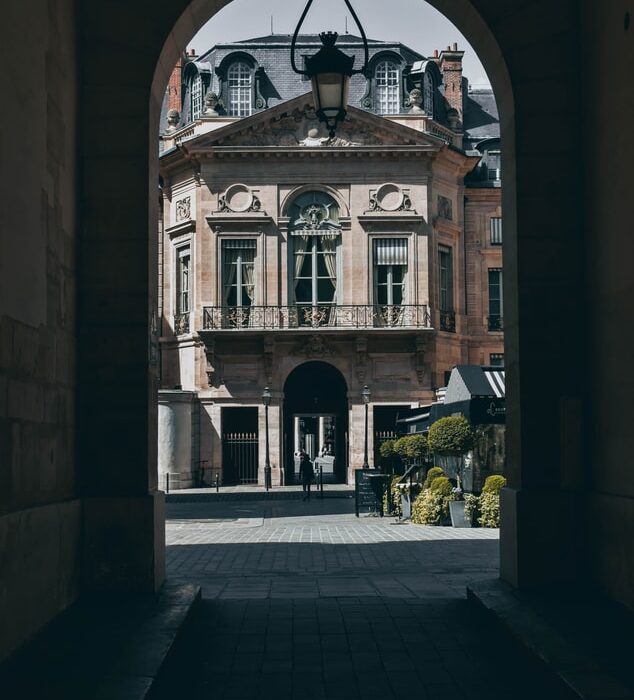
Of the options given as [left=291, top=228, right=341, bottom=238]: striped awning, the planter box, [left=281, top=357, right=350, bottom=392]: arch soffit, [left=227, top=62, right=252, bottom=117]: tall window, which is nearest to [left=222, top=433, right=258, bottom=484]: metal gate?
[left=281, top=357, right=350, bottom=392]: arch soffit

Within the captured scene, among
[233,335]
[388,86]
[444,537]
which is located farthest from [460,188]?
[444,537]

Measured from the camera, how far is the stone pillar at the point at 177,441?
3984 centimetres

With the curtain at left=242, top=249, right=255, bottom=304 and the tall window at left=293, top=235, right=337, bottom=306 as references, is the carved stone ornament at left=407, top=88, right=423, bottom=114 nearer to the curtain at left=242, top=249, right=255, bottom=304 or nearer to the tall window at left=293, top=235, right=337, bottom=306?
the tall window at left=293, top=235, right=337, bottom=306

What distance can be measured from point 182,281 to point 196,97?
269 inches

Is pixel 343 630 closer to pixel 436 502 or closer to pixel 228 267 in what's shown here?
pixel 436 502

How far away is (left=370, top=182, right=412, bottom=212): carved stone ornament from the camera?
1638 inches

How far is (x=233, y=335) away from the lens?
135ft

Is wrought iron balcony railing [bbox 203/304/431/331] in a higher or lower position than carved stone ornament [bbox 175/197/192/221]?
lower
